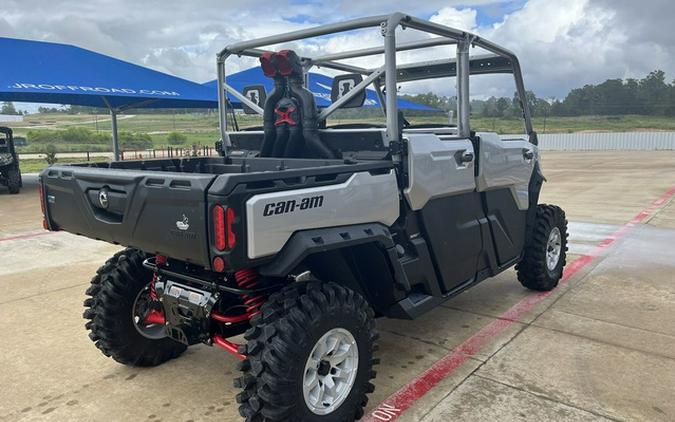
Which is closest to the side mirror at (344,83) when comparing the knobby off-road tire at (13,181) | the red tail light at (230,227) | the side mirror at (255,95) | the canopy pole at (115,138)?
the side mirror at (255,95)

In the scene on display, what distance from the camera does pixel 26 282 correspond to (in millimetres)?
5984

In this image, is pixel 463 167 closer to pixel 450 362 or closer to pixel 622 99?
pixel 450 362

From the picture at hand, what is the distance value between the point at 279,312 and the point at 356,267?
30.2 inches

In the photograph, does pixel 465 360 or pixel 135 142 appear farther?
pixel 135 142

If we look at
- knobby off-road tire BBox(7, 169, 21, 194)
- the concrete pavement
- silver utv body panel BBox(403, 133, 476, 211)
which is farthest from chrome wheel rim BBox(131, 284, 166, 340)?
knobby off-road tire BBox(7, 169, 21, 194)

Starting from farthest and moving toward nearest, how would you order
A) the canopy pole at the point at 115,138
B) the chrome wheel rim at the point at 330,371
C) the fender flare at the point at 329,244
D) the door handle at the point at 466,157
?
the canopy pole at the point at 115,138
the door handle at the point at 466,157
the chrome wheel rim at the point at 330,371
the fender flare at the point at 329,244

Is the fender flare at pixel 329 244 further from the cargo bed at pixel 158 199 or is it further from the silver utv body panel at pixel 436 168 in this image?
the silver utv body panel at pixel 436 168

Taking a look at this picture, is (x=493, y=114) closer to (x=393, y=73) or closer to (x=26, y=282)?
(x=393, y=73)

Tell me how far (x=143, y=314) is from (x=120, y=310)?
175 millimetres

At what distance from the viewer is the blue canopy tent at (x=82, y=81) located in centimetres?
1609

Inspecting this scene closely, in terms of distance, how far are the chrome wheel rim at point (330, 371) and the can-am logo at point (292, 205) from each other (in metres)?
0.66

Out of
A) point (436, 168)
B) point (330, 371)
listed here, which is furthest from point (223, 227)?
point (436, 168)

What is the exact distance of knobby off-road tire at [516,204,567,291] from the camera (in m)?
5.19

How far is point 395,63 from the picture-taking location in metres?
3.42
